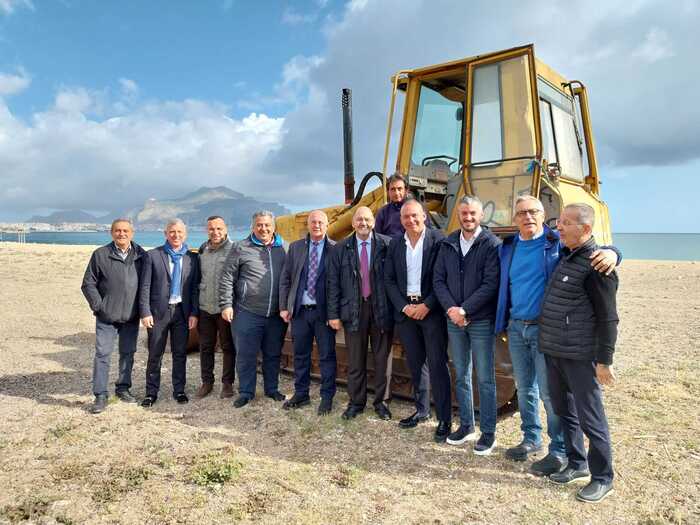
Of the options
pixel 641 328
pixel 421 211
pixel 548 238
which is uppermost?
pixel 421 211

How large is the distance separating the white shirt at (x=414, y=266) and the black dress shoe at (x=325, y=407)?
4.97ft

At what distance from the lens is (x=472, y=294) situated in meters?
4.04

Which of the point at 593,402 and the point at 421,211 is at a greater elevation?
the point at 421,211

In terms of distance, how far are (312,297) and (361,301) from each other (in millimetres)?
580

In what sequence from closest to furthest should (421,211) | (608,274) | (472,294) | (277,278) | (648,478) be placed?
(608,274), (648,478), (472,294), (421,211), (277,278)

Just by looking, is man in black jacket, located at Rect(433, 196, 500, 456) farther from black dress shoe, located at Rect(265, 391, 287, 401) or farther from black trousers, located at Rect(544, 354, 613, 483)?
black dress shoe, located at Rect(265, 391, 287, 401)

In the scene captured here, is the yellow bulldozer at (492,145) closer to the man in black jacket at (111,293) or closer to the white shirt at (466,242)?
the white shirt at (466,242)

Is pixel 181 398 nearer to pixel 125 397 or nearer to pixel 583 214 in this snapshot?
pixel 125 397

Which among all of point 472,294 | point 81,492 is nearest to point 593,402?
point 472,294

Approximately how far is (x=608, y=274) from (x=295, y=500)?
8.28 ft

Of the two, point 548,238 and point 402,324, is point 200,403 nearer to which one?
point 402,324

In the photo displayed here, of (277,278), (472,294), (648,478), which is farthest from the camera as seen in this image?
(277,278)

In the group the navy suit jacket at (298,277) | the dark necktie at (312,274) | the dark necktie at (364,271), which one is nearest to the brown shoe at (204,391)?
the navy suit jacket at (298,277)

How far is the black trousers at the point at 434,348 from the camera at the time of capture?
14.4 feet
